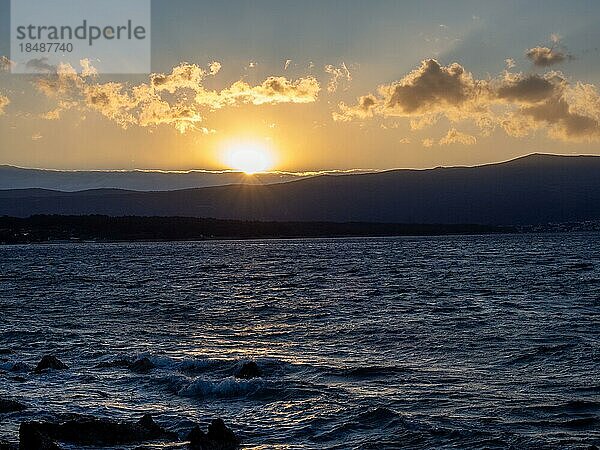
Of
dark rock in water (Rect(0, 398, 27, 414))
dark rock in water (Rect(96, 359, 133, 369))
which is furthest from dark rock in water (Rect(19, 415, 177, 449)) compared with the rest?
dark rock in water (Rect(96, 359, 133, 369))

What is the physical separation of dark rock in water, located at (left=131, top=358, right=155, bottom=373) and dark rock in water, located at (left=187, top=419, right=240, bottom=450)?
30.9ft

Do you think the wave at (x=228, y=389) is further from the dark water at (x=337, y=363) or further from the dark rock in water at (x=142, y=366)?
the dark rock in water at (x=142, y=366)

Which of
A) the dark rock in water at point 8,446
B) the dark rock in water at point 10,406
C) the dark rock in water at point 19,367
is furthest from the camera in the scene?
the dark rock in water at point 19,367

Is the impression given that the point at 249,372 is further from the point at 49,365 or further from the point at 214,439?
the point at 214,439

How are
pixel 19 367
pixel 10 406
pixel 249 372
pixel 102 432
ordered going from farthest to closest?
1. pixel 19 367
2. pixel 249 372
3. pixel 10 406
4. pixel 102 432

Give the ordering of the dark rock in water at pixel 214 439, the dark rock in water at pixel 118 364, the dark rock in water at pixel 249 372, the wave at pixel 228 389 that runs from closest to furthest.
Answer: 1. the dark rock in water at pixel 214 439
2. the wave at pixel 228 389
3. the dark rock in water at pixel 249 372
4. the dark rock in water at pixel 118 364

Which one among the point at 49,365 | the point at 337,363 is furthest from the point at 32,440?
the point at 337,363

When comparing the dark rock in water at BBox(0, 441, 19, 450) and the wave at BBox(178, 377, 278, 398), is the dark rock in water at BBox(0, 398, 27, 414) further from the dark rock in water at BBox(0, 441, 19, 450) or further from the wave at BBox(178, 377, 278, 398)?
the wave at BBox(178, 377, 278, 398)

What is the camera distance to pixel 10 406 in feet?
65.8

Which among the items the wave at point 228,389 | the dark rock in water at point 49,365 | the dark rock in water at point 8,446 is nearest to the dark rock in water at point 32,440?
the dark rock in water at point 8,446

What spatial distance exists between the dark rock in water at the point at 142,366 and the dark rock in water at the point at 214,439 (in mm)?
9412

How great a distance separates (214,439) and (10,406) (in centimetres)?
725

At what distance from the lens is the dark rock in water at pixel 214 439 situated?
16.1 m

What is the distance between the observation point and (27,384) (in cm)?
2350
